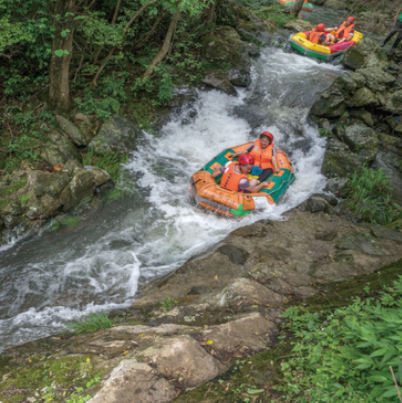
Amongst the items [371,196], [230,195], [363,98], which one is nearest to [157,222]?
[230,195]

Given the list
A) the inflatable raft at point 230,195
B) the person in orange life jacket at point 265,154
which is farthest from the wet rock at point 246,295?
the person in orange life jacket at point 265,154

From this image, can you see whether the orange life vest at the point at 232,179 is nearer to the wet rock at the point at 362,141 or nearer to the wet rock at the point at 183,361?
the wet rock at the point at 362,141

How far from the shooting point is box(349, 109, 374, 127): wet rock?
27.5ft

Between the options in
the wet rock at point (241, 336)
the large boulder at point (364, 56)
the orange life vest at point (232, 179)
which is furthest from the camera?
the large boulder at point (364, 56)

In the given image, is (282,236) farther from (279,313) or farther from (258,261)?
(279,313)

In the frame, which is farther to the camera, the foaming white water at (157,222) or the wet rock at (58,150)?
the wet rock at (58,150)

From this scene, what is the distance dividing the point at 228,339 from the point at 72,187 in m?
4.09

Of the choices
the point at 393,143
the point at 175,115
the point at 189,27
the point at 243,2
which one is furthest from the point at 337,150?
the point at 243,2

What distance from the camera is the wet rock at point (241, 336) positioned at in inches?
104

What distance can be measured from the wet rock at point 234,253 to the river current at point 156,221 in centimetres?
52

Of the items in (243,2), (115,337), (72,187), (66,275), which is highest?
(243,2)

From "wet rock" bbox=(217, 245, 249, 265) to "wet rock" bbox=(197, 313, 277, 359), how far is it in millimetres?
1749

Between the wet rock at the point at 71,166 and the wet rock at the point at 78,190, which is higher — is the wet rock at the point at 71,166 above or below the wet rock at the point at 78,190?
above

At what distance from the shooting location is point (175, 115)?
8375 mm
